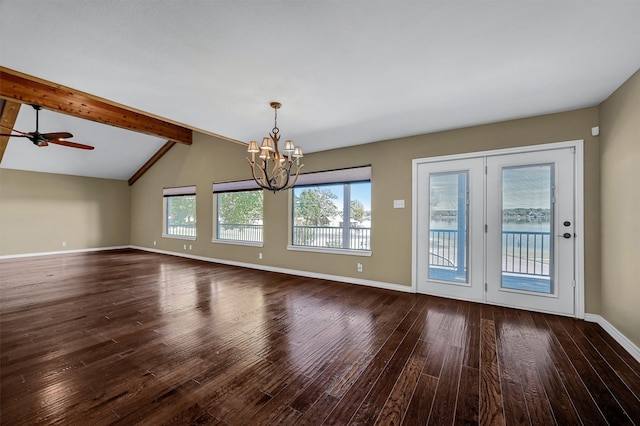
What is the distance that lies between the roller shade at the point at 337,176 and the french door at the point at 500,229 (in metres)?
0.95

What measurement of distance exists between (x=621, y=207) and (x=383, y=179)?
2730mm

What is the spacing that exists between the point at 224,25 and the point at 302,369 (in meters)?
2.66

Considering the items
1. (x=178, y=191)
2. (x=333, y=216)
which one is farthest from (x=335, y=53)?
(x=178, y=191)

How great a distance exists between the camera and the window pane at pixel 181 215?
25.0 feet

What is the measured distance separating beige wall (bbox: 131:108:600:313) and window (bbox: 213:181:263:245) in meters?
0.20

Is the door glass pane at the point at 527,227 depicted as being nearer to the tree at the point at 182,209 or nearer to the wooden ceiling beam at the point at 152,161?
the tree at the point at 182,209

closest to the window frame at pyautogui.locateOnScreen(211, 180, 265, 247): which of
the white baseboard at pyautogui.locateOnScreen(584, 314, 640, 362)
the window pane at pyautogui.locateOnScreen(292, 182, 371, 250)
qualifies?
the window pane at pyautogui.locateOnScreen(292, 182, 371, 250)

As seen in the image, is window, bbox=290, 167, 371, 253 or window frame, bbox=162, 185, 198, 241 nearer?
window, bbox=290, 167, 371, 253

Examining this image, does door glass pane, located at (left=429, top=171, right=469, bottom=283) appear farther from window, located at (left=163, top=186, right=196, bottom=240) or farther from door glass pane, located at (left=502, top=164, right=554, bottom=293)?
window, located at (left=163, top=186, right=196, bottom=240)

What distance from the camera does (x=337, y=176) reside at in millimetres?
5000

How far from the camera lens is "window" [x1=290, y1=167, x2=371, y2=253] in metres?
4.86

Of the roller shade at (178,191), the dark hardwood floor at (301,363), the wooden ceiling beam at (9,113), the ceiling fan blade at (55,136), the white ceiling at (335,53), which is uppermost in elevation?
the wooden ceiling beam at (9,113)

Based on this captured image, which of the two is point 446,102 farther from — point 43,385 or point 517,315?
point 43,385

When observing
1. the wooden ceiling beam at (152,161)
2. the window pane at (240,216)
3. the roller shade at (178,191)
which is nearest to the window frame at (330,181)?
the window pane at (240,216)
